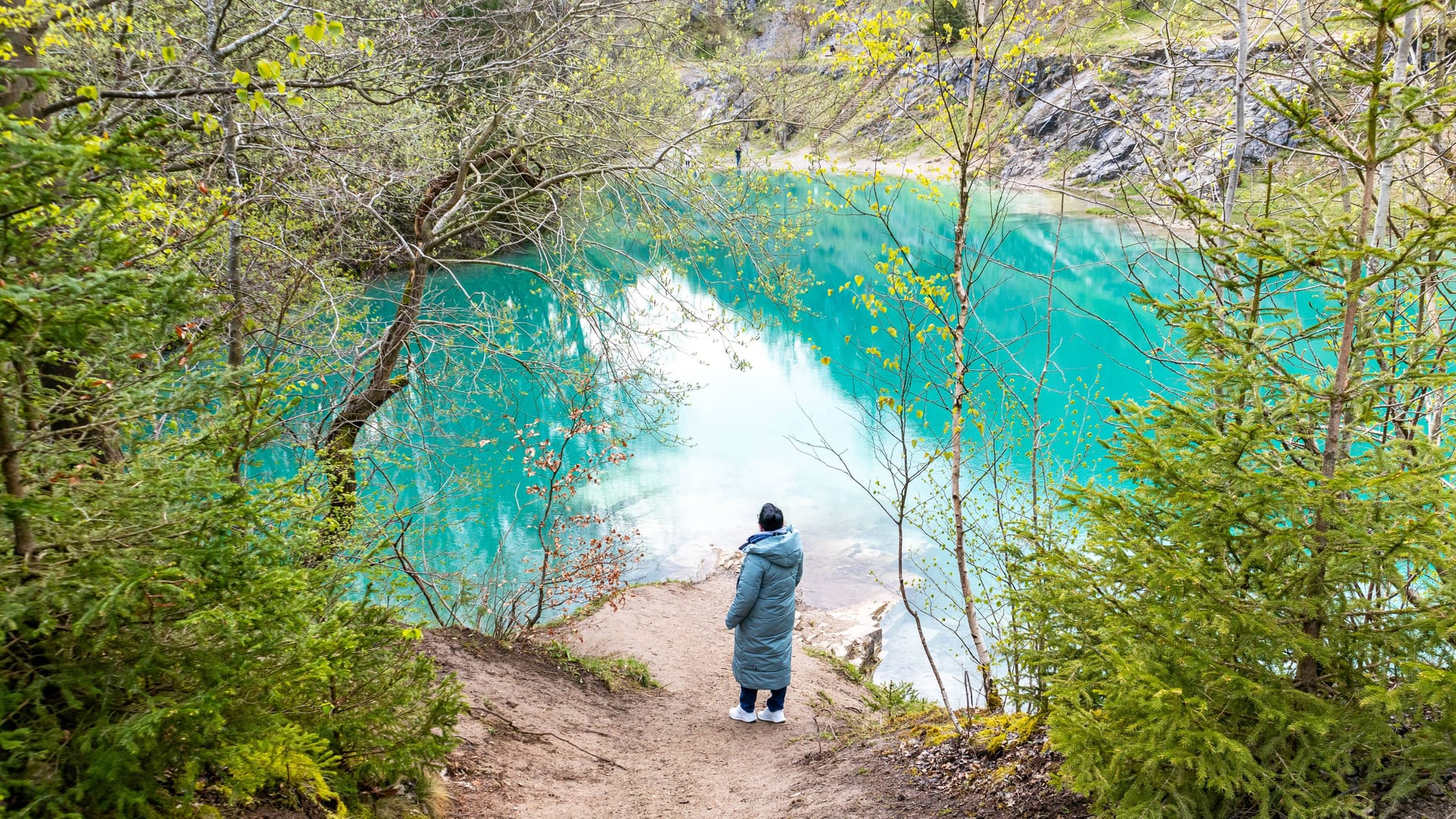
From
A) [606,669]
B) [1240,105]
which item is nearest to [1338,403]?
[1240,105]

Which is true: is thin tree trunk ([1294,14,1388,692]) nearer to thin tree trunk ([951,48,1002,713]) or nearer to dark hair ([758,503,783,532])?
thin tree trunk ([951,48,1002,713])

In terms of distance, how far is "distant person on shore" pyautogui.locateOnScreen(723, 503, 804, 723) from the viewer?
582cm

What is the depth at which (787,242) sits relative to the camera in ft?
27.2

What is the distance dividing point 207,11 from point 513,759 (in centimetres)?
550

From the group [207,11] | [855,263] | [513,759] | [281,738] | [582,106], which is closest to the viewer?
[281,738]

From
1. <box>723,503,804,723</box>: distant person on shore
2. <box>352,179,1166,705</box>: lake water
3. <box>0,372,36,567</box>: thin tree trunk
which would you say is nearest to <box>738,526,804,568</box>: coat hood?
<box>723,503,804,723</box>: distant person on shore

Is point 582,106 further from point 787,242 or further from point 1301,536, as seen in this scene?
point 1301,536

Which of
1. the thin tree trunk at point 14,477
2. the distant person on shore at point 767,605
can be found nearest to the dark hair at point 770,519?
the distant person on shore at point 767,605

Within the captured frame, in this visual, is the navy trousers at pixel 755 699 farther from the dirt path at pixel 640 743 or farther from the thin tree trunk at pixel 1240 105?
the thin tree trunk at pixel 1240 105

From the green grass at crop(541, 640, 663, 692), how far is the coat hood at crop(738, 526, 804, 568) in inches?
99.4

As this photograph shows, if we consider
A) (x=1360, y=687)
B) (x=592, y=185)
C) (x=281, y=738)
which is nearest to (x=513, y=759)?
(x=281, y=738)

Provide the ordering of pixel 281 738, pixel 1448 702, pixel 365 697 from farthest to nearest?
pixel 365 697 < pixel 281 738 < pixel 1448 702

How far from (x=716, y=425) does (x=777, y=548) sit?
1175 centimetres

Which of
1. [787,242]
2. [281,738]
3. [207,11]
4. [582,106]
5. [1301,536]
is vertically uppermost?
[582,106]
